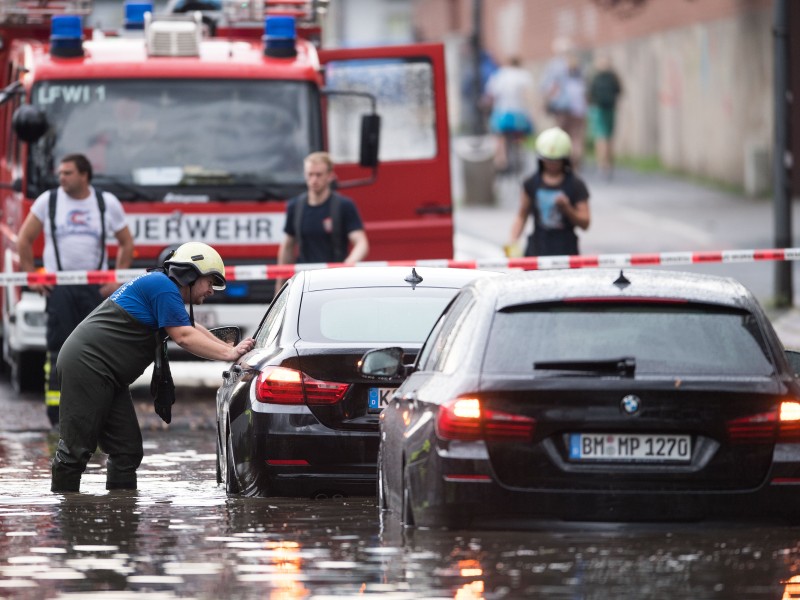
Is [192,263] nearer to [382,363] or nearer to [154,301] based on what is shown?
[154,301]

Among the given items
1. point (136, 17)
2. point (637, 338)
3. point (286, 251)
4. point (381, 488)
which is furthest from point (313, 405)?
point (136, 17)

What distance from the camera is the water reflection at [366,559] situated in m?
7.28

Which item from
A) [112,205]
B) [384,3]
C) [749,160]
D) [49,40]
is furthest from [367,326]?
[384,3]

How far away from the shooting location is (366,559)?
312 inches

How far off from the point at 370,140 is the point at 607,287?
8470 millimetres

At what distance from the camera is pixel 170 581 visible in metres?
7.60

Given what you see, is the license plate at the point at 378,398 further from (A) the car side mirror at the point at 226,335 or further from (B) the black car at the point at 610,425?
(B) the black car at the point at 610,425

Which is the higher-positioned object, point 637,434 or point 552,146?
point 552,146

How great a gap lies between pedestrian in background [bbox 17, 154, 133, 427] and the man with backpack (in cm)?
121

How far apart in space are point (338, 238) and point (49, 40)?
3.65 m

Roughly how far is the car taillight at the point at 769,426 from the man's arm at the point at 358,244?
25.1 feet

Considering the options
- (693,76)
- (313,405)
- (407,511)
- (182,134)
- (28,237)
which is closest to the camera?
(407,511)

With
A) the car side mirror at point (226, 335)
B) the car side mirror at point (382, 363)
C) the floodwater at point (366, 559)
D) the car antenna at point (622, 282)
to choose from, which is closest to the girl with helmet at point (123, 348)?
the car side mirror at point (226, 335)

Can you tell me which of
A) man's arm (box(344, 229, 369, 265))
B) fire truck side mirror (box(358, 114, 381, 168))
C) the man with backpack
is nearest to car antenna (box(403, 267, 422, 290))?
man's arm (box(344, 229, 369, 265))
